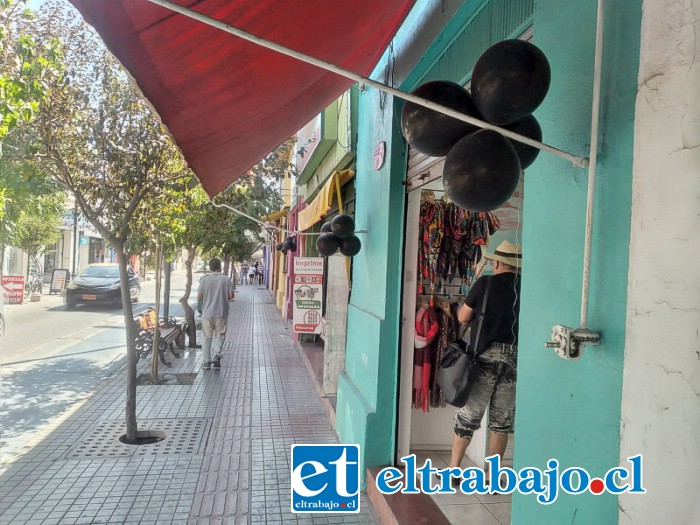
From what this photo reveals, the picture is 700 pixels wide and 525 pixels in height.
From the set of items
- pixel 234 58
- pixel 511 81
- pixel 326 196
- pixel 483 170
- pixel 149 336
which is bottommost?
pixel 149 336

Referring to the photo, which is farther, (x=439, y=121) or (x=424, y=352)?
(x=424, y=352)

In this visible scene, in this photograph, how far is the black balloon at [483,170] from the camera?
168 cm

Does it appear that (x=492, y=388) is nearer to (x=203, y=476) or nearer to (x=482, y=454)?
(x=482, y=454)

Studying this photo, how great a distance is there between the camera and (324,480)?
147 inches

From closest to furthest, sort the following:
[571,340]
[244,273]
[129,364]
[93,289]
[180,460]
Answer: [571,340], [180,460], [129,364], [93,289], [244,273]

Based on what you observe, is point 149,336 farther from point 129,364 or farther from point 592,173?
point 592,173

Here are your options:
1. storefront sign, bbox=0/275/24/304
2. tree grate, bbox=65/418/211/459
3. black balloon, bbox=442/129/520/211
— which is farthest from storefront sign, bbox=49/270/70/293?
black balloon, bbox=442/129/520/211

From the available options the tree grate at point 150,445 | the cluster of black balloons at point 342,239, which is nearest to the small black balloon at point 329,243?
the cluster of black balloons at point 342,239

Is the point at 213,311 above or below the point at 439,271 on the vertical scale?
below

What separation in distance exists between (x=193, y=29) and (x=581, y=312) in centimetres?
237

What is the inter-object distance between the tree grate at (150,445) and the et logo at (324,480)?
71.9 inches

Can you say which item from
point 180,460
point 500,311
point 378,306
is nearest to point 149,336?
point 180,460

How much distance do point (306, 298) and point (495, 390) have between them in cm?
357

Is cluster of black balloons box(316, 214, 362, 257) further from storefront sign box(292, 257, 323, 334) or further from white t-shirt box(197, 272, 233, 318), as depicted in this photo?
white t-shirt box(197, 272, 233, 318)
